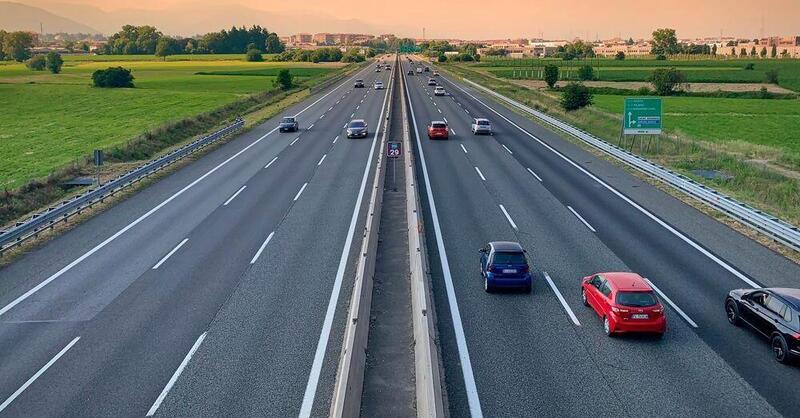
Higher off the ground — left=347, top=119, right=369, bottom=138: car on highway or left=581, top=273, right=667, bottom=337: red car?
left=347, top=119, right=369, bottom=138: car on highway

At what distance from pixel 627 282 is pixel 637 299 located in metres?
0.70

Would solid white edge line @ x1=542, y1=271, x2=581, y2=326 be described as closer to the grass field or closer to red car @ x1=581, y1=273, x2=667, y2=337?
red car @ x1=581, y1=273, x2=667, y2=337

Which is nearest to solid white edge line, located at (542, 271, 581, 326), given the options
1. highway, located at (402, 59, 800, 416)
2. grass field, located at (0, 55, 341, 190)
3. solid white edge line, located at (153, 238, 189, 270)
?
highway, located at (402, 59, 800, 416)

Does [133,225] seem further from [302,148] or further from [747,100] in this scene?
[747,100]

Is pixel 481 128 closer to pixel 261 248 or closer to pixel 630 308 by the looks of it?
pixel 261 248

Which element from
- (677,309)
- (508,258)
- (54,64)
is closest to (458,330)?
(508,258)

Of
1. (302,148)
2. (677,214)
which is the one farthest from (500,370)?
(302,148)

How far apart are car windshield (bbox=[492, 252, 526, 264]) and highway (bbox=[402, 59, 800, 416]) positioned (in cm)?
101

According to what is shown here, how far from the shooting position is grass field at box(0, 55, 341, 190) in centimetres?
5000

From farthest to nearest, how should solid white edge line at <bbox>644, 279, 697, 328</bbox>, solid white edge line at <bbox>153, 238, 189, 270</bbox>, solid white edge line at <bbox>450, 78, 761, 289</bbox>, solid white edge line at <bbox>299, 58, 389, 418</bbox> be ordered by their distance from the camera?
solid white edge line at <bbox>153, 238, 189, 270</bbox>
solid white edge line at <bbox>450, 78, 761, 289</bbox>
solid white edge line at <bbox>644, 279, 697, 328</bbox>
solid white edge line at <bbox>299, 58, 389, 418</bbox>

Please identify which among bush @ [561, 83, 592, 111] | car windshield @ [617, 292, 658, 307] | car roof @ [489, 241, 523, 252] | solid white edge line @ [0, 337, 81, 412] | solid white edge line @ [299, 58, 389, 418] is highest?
bush @ [561, 83, 592, 111]

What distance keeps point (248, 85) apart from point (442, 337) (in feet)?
358

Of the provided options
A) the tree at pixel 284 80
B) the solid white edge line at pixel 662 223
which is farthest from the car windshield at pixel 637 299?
the tree at pixel 284 80

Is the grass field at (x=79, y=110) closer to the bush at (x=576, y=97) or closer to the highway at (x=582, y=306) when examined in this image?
the highway at (x=582, y=306)
